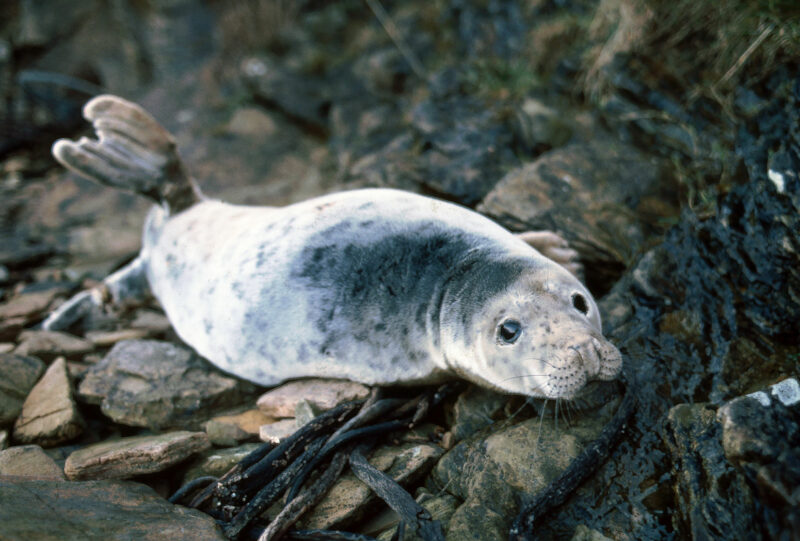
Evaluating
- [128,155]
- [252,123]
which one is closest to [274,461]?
[128,155]

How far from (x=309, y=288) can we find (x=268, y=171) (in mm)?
3308

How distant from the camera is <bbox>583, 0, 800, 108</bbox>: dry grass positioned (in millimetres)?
3323

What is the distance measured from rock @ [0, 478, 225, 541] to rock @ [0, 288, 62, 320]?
2.07 m

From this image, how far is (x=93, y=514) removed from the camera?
6.61ft

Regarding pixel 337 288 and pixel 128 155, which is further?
pixel 128 155

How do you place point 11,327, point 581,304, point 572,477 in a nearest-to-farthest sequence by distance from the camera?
point 572,477 → point 581,304 → point 11,327

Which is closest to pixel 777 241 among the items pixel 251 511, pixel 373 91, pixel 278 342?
pixel 278 342

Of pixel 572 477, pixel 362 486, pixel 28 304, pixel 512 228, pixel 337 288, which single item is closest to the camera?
pixel 572 477

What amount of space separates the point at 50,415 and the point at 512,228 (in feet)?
8.09

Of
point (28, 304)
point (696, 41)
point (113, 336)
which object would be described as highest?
point (696, 41)

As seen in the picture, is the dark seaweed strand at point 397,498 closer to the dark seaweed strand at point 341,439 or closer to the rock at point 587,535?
the dark seaweed strand at point 341,439

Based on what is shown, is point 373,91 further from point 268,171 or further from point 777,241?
point 777,241

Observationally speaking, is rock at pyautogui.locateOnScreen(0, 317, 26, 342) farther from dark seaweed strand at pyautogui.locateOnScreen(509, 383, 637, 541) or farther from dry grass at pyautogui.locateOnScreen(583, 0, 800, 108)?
dry grass at pyautogui.locateOnScreen(583, 0, 800, 108)

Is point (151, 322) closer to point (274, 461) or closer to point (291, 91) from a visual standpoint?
point (274, 461)
